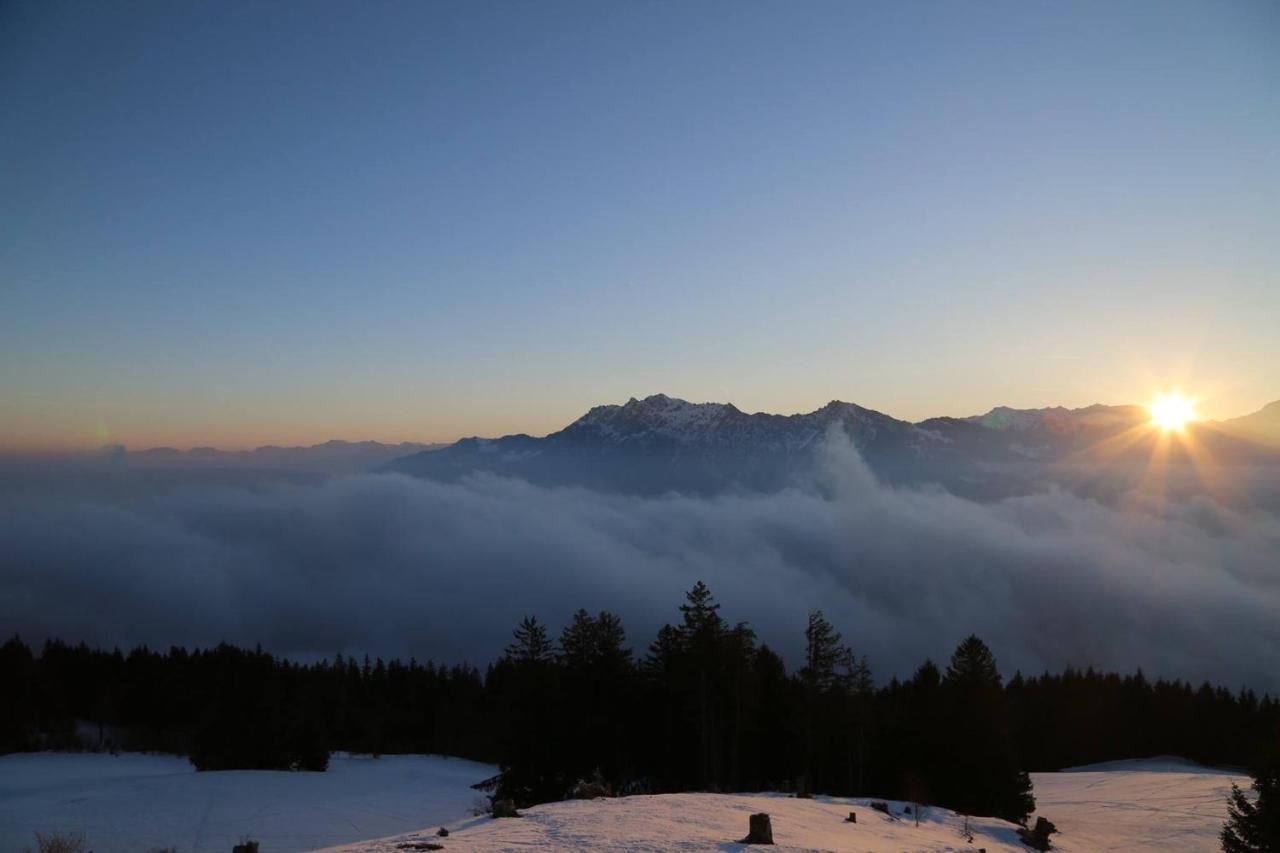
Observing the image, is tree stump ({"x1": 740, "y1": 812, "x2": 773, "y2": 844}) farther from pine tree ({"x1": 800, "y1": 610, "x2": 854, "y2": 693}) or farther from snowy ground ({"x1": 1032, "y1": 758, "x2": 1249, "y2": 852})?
pine tree ({"x1": 800, "y1": 610, "x2": 854, "y2": 693})

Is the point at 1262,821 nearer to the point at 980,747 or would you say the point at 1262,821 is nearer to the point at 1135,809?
the point at 980,747

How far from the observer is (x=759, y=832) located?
16734mm

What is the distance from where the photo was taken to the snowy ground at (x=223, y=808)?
106ft

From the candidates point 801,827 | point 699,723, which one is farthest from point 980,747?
point 801,827

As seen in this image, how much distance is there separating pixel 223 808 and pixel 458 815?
1199 centimetres

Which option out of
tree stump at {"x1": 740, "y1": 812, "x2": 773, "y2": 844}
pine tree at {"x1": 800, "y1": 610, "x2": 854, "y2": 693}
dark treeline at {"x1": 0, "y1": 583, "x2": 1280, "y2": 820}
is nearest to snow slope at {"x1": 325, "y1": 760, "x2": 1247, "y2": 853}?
tree stump at {"x1": 740, "y1": 812, "x2": 773, "y2": 844}

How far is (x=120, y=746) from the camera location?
8212 centimetres

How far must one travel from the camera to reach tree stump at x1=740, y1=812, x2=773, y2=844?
16.7 m

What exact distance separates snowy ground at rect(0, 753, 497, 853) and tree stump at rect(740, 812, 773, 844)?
75.2ft

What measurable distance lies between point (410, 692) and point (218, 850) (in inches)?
2950

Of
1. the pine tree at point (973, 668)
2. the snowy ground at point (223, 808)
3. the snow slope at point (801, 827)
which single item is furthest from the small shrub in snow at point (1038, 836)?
the snowy ground at point (223, 808)

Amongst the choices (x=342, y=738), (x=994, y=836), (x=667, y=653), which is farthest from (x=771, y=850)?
(x=342, y=738)

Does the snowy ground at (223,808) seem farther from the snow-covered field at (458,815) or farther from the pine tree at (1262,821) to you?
the pine tree at (1262,821)

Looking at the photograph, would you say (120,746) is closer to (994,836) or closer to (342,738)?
(342,738)
